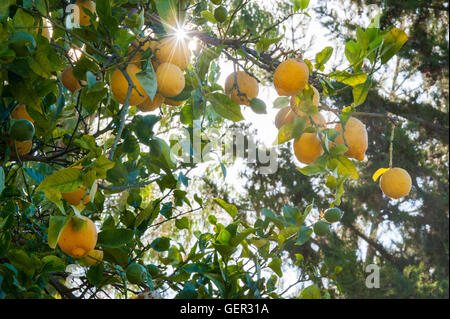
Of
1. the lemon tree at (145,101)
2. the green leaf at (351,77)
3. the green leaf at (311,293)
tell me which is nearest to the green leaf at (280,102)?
the lemon tree at (145,101)

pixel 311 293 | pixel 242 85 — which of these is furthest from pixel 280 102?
pixel 311 293

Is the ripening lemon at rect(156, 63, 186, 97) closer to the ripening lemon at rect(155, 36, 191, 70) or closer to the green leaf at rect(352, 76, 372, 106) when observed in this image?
the ripening lemon at rect(155, 36, 191, 70)

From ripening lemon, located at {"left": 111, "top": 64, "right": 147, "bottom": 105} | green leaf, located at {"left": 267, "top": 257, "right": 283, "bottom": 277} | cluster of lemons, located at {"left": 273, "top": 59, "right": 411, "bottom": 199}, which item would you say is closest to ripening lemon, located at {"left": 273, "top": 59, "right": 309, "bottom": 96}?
cluster of lemons, located at {"left": 273, "top": 59, "right": 411, "bottom": 199}

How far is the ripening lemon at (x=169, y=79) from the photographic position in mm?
598

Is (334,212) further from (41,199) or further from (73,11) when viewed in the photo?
(41,199)

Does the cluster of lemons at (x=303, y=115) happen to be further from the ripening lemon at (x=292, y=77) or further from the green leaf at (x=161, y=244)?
the green leaf at (x=161, y=244)

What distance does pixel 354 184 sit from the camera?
5.16 meters

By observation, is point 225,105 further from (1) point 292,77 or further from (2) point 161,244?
(2) point 161,244

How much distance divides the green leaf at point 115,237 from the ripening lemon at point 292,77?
37 centimetres

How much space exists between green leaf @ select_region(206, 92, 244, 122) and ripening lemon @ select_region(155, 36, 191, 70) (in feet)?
0.25

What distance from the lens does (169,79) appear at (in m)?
0.60

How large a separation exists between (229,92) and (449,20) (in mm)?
5132

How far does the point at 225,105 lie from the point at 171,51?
116mm
